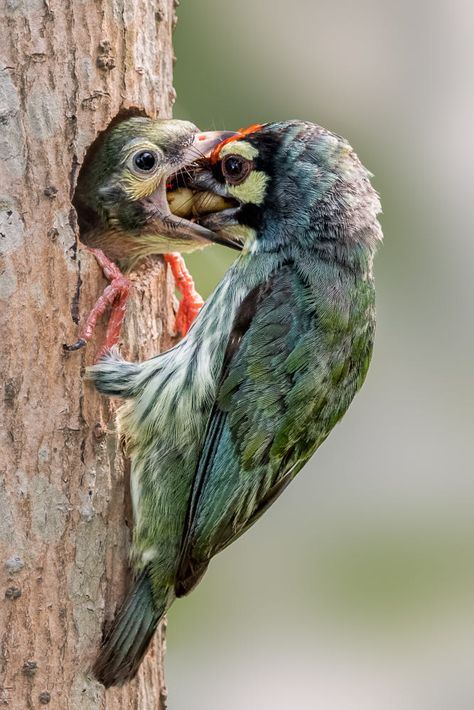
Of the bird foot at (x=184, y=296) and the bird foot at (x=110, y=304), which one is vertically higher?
the bird foot at (x=110, y=304)

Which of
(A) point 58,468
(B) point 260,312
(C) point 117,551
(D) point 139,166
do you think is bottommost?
(C) point 117,551

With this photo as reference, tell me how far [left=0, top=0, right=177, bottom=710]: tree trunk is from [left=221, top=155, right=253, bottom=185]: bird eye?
0.40 m

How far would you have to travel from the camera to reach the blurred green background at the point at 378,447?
484 cm

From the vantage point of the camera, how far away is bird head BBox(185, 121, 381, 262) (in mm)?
3074

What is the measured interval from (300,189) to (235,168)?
0.21 metres

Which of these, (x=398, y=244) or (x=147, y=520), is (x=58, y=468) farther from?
(x=398, y=244)

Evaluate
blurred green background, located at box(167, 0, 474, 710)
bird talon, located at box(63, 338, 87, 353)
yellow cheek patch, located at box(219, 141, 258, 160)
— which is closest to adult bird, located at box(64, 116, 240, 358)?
yellow cheek patch, located at box(219, 141, 258, 160)

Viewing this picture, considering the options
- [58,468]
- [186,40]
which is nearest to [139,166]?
[58,468]

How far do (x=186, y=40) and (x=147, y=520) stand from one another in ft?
7.97

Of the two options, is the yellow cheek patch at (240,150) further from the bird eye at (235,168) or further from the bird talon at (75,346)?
the bird talon at (75,346)

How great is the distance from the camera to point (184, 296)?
3.42 meters

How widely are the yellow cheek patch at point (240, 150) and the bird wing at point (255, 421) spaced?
43cm

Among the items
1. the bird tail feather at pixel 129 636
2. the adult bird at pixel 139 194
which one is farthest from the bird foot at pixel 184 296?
the bird tail feather at pixel 129 636

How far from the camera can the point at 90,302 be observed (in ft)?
9.50
